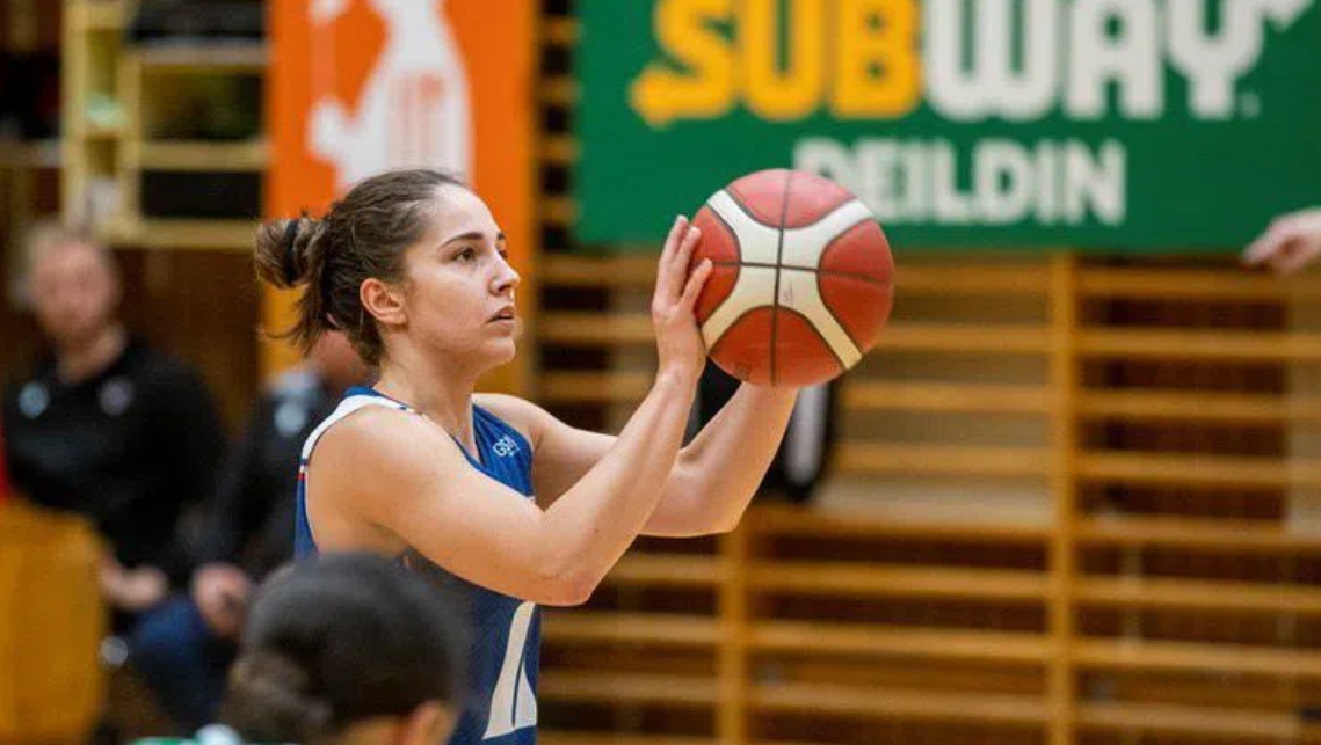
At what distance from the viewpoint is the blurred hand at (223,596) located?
6.18 meters

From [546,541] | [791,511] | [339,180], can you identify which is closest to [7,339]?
[339,180]

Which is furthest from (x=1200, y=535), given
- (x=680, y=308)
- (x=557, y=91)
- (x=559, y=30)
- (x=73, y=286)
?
(x=680, y=308)

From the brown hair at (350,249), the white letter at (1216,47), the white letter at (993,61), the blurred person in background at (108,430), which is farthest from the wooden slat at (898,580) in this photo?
the brown hair at (350,249)

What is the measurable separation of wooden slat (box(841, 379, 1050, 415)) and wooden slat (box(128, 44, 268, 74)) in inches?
88.2

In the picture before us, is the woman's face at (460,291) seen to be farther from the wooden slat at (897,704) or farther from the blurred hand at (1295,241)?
the wooden slat at (897,704)

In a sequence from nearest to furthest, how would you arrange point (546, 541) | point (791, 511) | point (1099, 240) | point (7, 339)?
1. point (546, 541)
2. point (1099, 240)
3. point (791, 511)
4. point (7, 339)

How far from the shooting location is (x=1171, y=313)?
6340 mm

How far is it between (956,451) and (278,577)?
176 inches

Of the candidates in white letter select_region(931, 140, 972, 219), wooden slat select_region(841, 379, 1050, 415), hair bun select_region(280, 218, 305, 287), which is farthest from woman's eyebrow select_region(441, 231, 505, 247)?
wooden slat select_region(841, 379, 1050, 415)

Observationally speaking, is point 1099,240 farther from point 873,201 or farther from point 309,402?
point 309,402

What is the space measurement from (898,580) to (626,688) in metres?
0.90

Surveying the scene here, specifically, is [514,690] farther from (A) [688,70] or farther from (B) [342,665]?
(A) [688,70]

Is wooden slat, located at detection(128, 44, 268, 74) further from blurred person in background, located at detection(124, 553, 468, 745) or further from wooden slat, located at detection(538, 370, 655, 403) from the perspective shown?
blurred person in background, located at detection(124, 553, 468, 745)

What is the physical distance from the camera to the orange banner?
638cm
